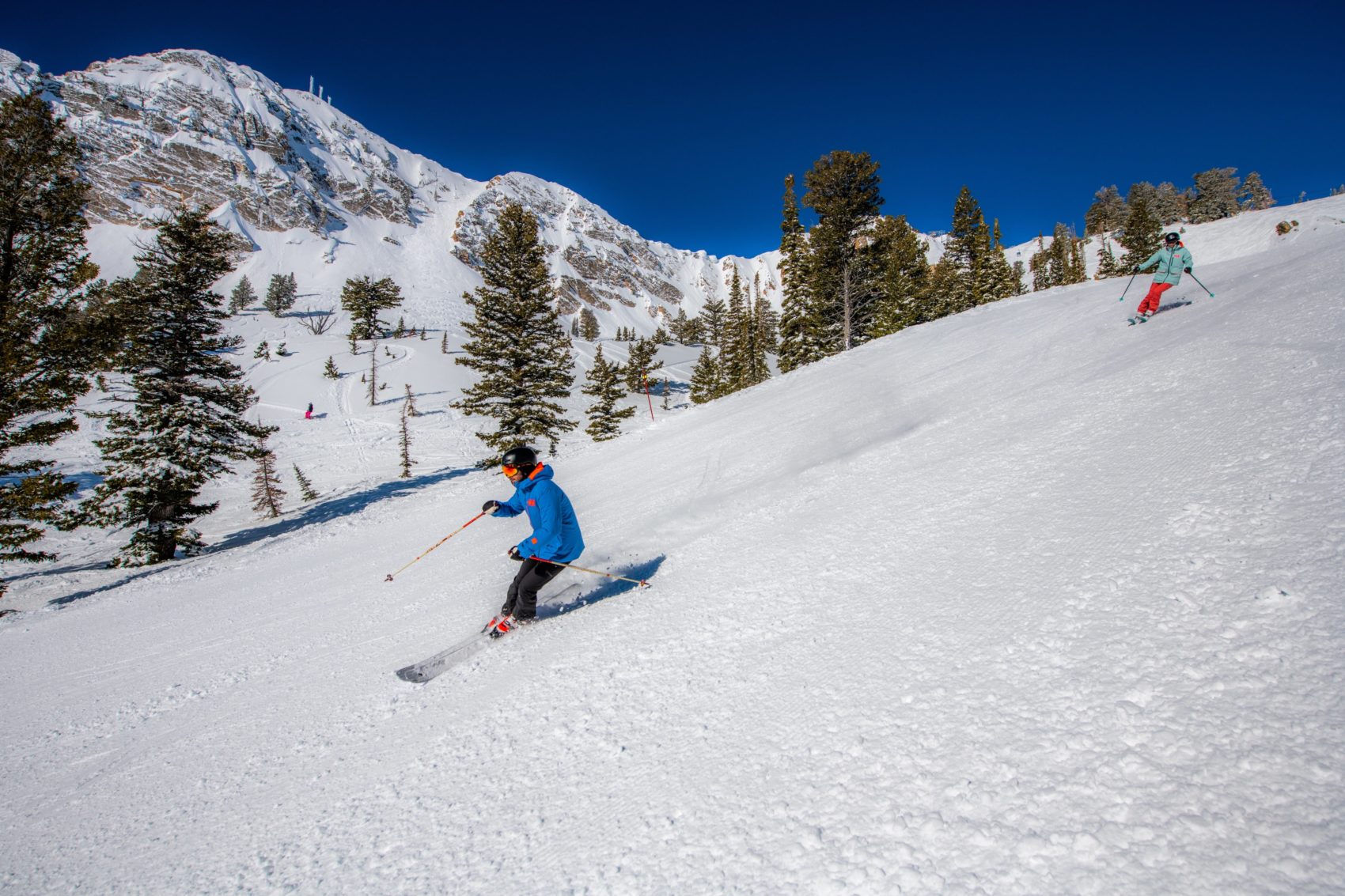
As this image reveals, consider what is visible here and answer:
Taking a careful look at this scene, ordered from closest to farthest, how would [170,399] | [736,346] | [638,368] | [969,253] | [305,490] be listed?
[170,399] < [305,490] < [969,253] < [736,346] < [638,368]

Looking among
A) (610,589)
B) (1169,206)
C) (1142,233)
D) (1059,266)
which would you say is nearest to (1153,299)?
(610,589)

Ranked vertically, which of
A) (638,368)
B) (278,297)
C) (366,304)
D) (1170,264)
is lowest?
(1170,264)

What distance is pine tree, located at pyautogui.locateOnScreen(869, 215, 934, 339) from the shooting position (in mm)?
34031

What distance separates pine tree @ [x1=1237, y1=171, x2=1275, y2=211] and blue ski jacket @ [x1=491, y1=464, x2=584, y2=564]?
13103 cm

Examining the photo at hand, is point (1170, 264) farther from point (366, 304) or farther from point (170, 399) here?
point (366, 304)

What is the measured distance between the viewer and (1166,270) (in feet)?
38.3

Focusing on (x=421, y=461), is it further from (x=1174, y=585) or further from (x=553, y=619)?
(x=1174, y=585)

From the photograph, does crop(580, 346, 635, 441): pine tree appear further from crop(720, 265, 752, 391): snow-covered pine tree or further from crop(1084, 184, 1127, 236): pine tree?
crop(1084, 184, 1127, 236): pine tree

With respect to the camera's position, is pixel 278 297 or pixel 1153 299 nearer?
pixel 1153 299

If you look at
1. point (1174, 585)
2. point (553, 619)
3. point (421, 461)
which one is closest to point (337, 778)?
point (553, 619)

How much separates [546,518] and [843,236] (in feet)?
94.3

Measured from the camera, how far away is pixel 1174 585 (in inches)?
136

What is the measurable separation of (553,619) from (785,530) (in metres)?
2.93

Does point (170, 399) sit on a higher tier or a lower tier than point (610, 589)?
higher
